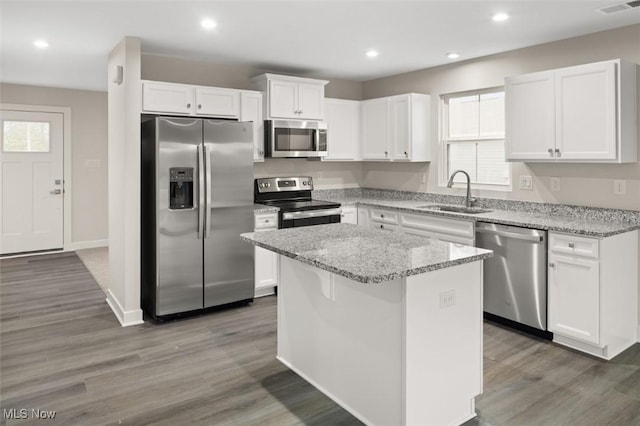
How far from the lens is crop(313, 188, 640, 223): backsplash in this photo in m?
3.69

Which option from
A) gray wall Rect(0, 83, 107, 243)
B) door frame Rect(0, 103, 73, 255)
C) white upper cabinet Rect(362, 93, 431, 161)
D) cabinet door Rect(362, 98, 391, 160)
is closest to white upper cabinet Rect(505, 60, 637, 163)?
white upper cabinet Rect(362, 93, 431, 161)

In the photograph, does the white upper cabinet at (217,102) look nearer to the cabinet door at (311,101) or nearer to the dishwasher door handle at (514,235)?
the cabinet door at (311,101)

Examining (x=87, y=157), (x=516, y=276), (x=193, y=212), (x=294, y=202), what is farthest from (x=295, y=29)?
(x=87, y=157)

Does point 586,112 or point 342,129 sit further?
point 342,129

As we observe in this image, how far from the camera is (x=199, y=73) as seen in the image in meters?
4.82

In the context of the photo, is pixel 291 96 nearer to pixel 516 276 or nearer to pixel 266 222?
pixel 266 222

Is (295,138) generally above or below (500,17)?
below

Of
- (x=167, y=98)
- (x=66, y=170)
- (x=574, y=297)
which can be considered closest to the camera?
(x=574, y=297)

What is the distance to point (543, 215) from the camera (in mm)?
4078

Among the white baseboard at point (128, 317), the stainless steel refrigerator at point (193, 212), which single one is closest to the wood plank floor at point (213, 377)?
the white baseboard at point (128, 317)

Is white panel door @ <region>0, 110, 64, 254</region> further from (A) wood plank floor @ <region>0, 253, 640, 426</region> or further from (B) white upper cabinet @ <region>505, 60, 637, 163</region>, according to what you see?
(B) white upper cabinet @ <region>505, 60, 637, 163</region>

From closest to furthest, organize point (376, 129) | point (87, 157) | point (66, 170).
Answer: point (376, 129) < point (66, 170) < point (87, 157)

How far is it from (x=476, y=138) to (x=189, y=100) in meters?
2.85

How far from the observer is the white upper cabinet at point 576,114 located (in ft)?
11.0
